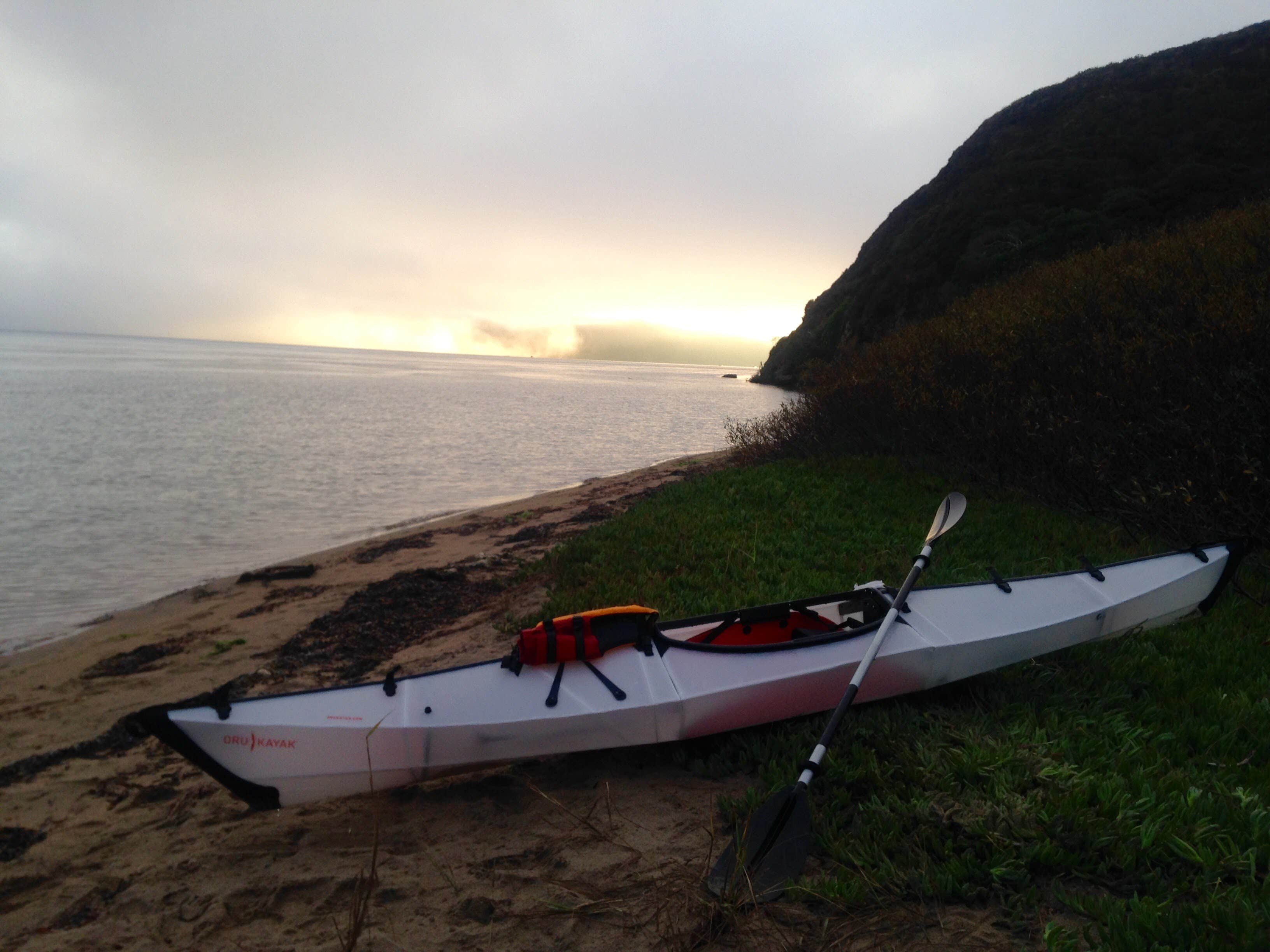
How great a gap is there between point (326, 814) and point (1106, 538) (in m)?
7.44

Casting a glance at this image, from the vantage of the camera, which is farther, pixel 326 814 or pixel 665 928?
pixel 326 814

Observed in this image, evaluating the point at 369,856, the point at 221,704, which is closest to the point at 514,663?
the point at 369,856

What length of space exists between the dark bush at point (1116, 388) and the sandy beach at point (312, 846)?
5502 millimetres

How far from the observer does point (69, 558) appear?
10.4 meters

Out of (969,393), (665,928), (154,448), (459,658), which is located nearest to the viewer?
(665,928)

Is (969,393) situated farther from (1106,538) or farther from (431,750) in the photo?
(431,750)

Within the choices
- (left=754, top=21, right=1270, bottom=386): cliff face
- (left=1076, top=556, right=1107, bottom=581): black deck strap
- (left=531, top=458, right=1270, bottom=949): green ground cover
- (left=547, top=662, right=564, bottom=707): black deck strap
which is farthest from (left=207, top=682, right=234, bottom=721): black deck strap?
(left=754, top=21, right=1270, bottom=386): cliff face

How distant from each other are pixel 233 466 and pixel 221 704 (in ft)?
54.4

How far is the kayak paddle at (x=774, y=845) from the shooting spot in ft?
8.96

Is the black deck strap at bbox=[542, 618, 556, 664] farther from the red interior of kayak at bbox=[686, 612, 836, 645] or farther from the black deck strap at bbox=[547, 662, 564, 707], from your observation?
the red interior of kayak at bbox=[686, 612, 836, 645]

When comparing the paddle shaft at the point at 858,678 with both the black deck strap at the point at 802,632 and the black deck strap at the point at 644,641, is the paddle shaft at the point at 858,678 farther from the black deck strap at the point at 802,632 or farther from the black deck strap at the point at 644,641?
the black deck strap at the point at 644,641

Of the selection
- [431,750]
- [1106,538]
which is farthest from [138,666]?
[1106,538]

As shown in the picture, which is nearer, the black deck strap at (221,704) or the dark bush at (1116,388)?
the black deck strap at (221,704)

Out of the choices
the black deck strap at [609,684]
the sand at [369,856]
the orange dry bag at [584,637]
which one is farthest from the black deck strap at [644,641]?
the sand at [369,856]
